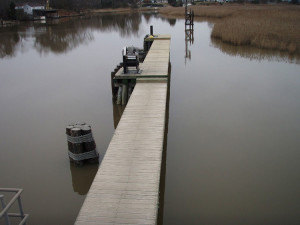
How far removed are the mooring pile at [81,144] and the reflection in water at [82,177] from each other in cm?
15

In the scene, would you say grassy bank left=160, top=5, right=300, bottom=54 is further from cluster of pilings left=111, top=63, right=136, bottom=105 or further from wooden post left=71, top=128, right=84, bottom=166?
wooden post left=71, top=128, right=84, bottom=166

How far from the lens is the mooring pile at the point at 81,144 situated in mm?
7891

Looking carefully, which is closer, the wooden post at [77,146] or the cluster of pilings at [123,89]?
the wooden post at [77,146]

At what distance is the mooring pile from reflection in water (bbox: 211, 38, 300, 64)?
48.1ft

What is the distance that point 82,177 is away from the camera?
8.05 meters

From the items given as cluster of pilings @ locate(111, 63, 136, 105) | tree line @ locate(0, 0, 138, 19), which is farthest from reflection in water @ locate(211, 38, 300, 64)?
tree line @ locate(0, 0, 138, 19)

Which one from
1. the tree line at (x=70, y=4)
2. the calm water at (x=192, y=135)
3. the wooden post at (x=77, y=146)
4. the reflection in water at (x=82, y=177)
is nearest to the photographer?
the calm water at (x=192, y=135)

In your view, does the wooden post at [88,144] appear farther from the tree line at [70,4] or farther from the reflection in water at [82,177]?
the tree line at [70,4]

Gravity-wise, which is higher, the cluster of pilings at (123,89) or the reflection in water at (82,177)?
the cluster of pilings at (123,89)

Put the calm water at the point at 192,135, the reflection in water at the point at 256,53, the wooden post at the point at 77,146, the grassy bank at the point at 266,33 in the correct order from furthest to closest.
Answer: the grassy bank at the point at 266,33 < the reflection in water at the point at 256,53 < the wooden post at the point at 77,146 < the calm water at the point at 192,135

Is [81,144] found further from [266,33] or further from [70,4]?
[70,4]

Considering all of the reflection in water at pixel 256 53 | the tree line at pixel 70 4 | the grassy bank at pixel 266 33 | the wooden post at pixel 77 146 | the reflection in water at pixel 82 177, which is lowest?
the reflection in water at pixel 82 177

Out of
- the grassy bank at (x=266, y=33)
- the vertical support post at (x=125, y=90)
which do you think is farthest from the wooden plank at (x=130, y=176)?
the grassy bank at (x=266, y=33)

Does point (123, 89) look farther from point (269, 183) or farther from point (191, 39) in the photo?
point (191, 39)
